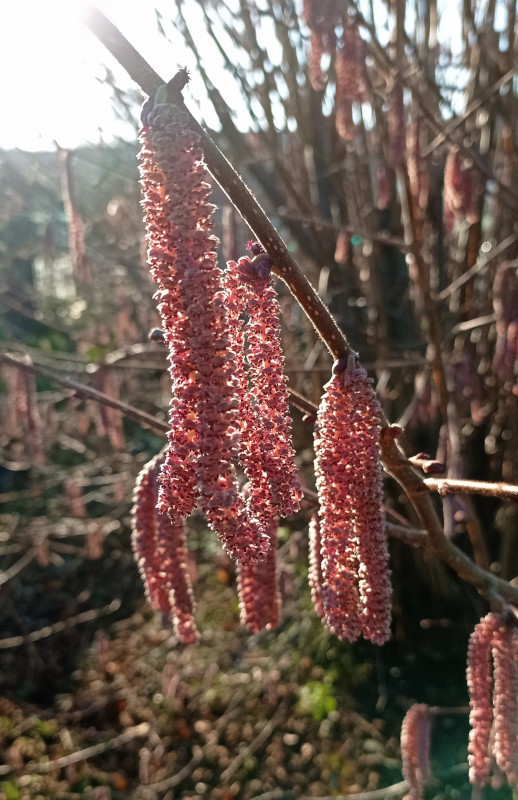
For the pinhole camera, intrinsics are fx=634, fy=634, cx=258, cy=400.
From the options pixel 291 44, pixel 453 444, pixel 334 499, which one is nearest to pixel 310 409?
pixel 334 499

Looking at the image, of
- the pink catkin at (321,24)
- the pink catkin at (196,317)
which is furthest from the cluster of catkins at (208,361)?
the pink catkin at (321,24)

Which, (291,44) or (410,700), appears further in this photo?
(410,700)

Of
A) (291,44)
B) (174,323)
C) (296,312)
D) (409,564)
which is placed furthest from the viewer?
(296,312)

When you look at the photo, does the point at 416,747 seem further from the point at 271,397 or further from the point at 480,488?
the point at 271,397

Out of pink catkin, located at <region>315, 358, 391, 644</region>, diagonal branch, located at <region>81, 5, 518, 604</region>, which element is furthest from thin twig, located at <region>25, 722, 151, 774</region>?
pink catkin, located at <region>315, 358, 391, 644</region>

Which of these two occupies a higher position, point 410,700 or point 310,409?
point 310,409

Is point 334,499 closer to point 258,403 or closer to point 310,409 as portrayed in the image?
point 258,403
